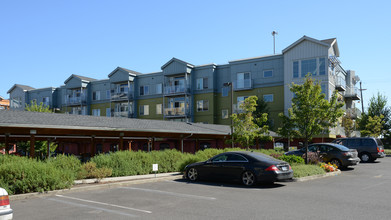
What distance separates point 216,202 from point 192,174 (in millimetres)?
5367

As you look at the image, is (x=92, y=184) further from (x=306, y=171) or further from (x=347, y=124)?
(x=347, y=124)

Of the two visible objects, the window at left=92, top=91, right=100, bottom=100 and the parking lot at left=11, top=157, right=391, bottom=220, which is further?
the window at left=92, top=91, right=100, bottom=100

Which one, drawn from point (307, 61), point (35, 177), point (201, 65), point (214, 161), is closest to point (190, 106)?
point (201, 65)

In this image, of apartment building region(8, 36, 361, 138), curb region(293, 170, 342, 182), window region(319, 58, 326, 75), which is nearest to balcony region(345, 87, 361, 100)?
apartment building region(8, 36, 361, 138)

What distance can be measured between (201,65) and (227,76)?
419 centimetres

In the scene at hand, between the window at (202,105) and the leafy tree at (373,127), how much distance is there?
22.1 meters

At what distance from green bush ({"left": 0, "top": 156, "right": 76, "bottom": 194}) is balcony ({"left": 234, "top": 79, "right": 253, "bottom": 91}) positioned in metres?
34.5

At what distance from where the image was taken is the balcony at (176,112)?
1930 inches

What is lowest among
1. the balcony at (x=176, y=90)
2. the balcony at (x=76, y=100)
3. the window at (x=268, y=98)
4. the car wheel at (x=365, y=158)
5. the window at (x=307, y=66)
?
the car wheel at (x=365, y=158)

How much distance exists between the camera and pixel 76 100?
59562 millimetres

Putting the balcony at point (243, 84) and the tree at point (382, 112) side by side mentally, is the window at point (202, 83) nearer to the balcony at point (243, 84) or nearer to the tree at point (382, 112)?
the balcony at point (243, 84)

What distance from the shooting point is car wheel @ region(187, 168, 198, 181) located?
50.0ft

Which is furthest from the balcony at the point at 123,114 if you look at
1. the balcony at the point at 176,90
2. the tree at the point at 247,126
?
the tree at the point at 247,126

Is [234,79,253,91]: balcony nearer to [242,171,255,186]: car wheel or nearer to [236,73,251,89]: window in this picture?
[236,73,251,89]: window
